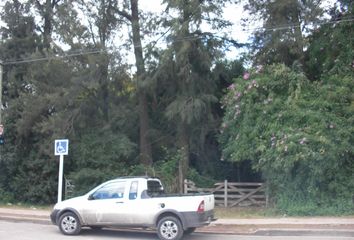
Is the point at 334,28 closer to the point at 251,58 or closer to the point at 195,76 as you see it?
the point at 251,58

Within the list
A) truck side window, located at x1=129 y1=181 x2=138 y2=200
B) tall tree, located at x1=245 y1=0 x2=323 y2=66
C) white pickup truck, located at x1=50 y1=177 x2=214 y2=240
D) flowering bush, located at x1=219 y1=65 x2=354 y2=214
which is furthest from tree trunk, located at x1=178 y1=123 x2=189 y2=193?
truck side window, located at x1=129 y1=181 x2=138 y2=200

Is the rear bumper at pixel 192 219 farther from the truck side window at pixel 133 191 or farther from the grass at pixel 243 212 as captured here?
the grass at pixel 243 212

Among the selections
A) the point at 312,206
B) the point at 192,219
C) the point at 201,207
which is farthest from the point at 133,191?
the point at 312,206

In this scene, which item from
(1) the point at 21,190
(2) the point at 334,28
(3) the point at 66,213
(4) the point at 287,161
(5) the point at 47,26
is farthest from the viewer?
(5) the point at 47,26

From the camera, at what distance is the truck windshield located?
14.4 metres

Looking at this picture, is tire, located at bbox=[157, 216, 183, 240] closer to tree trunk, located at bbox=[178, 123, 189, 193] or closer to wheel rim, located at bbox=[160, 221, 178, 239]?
wheel rim, located at bbox=[160, 221, 178, 239]

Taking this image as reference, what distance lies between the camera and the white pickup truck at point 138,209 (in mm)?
13336

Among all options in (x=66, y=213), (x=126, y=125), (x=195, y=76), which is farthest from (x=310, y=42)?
(x=66, y=213)

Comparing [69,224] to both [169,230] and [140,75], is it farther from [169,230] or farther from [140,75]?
[140,75]

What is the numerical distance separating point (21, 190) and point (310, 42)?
16.4 m

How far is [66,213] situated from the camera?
1476 cm

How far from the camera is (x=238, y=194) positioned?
23.0 meters

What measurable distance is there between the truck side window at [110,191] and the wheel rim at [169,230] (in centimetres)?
155

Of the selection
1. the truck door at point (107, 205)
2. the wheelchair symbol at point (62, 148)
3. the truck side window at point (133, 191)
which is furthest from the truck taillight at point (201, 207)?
the wheelchair symbol at point (62, 148)
